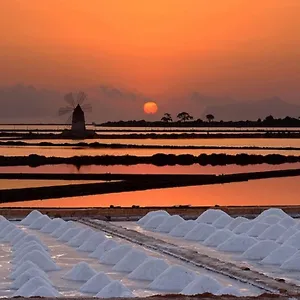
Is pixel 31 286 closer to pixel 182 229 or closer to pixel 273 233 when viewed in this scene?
pixel 182 229

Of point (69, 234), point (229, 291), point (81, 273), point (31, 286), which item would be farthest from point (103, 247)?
point (229, 291)

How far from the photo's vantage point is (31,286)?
4266 mm

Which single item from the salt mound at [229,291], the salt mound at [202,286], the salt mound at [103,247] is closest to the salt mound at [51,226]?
the salt mound at [103,247]

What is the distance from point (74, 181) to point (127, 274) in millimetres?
11382

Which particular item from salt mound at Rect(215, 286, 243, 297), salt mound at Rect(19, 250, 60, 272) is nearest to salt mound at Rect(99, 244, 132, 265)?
salt mound at Rect(19, 250, 60, 272)

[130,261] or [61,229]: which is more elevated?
[61,229]

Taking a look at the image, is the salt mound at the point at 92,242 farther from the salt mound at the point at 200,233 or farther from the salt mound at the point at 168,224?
the salt mound at the point at 168,224

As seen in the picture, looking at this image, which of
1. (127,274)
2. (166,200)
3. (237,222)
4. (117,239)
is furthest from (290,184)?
(127,274)

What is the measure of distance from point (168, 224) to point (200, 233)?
61 centimetres

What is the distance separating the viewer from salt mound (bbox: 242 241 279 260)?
567cm

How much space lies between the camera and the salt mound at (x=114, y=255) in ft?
17.7

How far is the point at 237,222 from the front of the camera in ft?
23.7

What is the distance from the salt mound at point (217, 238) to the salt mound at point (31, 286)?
89.2 inches

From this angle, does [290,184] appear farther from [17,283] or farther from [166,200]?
[17,283]
